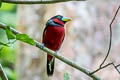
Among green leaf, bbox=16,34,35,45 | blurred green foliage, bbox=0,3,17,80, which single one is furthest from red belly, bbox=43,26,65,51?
blurred green foliage, bbox=0,3,17,80

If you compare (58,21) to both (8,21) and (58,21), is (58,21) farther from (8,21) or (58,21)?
(8,21)

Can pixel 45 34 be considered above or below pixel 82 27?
above

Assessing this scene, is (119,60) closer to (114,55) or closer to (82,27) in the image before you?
(114,55)

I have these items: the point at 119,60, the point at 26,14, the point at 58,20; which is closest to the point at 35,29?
the point at 26,14

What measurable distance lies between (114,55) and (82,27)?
0.63 meters

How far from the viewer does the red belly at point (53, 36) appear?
12.2ft

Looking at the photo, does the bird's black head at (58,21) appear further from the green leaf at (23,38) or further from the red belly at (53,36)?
the green leaf at (23,38)

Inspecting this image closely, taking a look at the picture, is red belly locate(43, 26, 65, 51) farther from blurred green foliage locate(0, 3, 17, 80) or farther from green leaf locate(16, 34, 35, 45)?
blurred green foliage locate(0, 3, 17, 80)

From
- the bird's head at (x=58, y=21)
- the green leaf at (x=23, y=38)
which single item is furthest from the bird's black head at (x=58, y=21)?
the green leaf at (x=23, y=38)

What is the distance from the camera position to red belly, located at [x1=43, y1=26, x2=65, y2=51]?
3.73 meters

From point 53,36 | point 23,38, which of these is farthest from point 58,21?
point 23,38

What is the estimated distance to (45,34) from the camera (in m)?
Result: 3.79

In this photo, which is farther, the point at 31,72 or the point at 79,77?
the point at 31,72

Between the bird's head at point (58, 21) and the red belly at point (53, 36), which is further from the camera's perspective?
the bird's head at point (58, 21)
